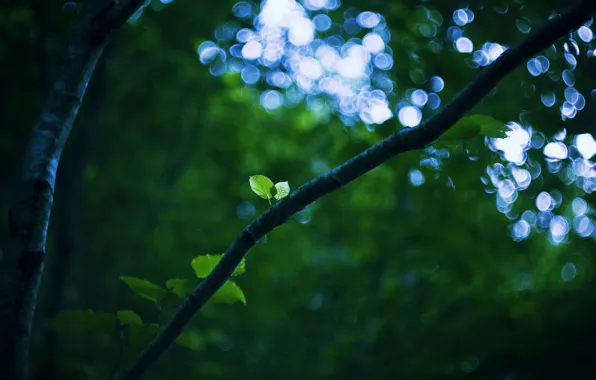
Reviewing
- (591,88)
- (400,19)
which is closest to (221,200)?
(400,19)

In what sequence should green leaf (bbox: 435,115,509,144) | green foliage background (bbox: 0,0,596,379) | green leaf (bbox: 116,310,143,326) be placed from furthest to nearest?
green foliage background (bbox: 0,0,596,379) < green leaf (bbox: 116,310,143,326) < green leaf (bbox: 435,115,509,144)

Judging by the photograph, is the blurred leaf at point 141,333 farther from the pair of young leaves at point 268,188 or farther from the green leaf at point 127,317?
the pair of young leaves at point 268,188

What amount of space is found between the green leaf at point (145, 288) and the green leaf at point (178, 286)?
30 millimetres

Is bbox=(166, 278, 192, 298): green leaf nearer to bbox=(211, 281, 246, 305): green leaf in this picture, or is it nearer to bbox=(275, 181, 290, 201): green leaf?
bbox=(211, 281, 246, 305): green leaf

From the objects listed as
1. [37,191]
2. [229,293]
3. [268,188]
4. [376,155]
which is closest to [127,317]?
[229,293]

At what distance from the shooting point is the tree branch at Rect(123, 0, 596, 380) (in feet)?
3.00

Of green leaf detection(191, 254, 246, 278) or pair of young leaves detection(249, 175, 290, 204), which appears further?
green leaf detection(191, 254, 246, 278)

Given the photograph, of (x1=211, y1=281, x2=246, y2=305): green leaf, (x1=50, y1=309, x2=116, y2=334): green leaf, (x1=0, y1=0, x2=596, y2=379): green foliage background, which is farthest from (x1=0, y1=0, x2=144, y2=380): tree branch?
(x1=0, y1=0, x2=596, y2=379): green foliage background

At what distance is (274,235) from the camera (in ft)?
14.7

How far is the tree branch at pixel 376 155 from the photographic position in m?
0.92

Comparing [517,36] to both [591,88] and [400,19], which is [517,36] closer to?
[591,88]

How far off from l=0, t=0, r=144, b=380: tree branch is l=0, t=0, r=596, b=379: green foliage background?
1.71 metres

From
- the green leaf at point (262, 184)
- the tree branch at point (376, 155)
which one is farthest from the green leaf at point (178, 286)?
the green leaf at point (262, 184)

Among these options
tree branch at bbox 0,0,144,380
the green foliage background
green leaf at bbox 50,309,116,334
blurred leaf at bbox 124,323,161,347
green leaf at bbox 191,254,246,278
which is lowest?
the green foliage background
